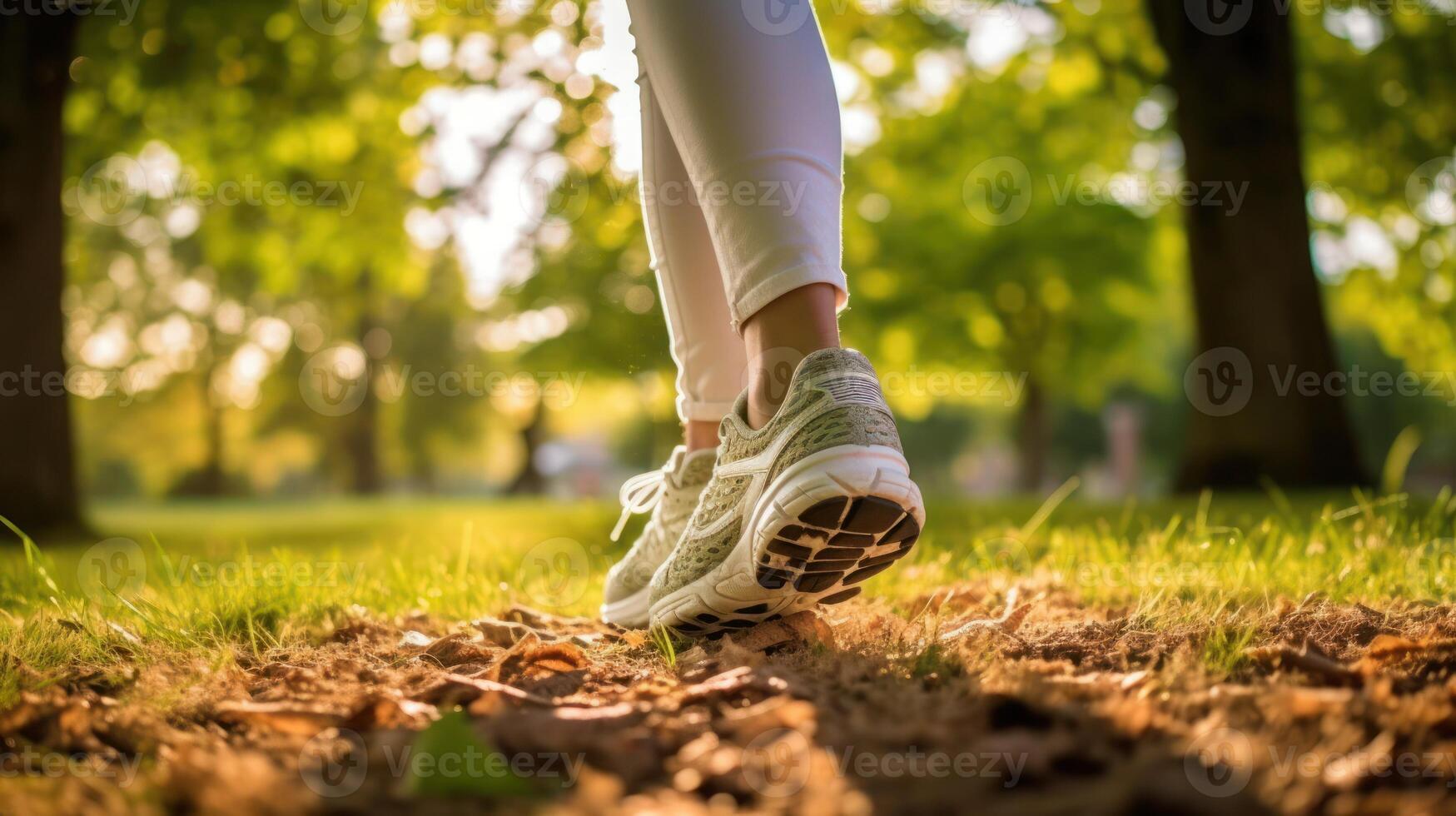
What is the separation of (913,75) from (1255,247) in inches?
244

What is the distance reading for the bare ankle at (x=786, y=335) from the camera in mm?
1508

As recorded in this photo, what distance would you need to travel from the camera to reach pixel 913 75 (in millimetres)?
12523

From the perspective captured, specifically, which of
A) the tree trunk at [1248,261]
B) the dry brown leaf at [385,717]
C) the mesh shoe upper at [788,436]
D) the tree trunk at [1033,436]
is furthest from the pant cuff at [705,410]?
the tree trunk at [1033,436]

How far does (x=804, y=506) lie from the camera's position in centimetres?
136

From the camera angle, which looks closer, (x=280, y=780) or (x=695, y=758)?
(x=280, y=780)

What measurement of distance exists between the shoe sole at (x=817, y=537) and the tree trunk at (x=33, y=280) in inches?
258

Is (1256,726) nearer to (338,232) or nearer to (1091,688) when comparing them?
(1091,688)

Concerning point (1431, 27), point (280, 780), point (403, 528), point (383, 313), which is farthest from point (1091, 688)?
point (383, 313)

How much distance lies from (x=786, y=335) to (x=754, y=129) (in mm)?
315

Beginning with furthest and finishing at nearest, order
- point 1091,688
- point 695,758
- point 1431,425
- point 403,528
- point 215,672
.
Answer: point 1431,425 < point 403,528 < point 215,672 < point 1091,688 < point 695,758

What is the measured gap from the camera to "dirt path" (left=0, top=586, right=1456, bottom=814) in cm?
78

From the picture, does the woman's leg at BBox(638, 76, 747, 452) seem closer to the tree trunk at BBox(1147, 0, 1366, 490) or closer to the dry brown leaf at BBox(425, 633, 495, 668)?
the dry brown leaf at BBox(425, 633, 495, 668)

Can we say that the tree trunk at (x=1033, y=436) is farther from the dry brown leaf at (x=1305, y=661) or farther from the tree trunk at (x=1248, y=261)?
the dry brown leaf at (x=1305, y=661)

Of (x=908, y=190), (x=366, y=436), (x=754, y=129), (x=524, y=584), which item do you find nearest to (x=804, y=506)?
(x=754, y=129)
